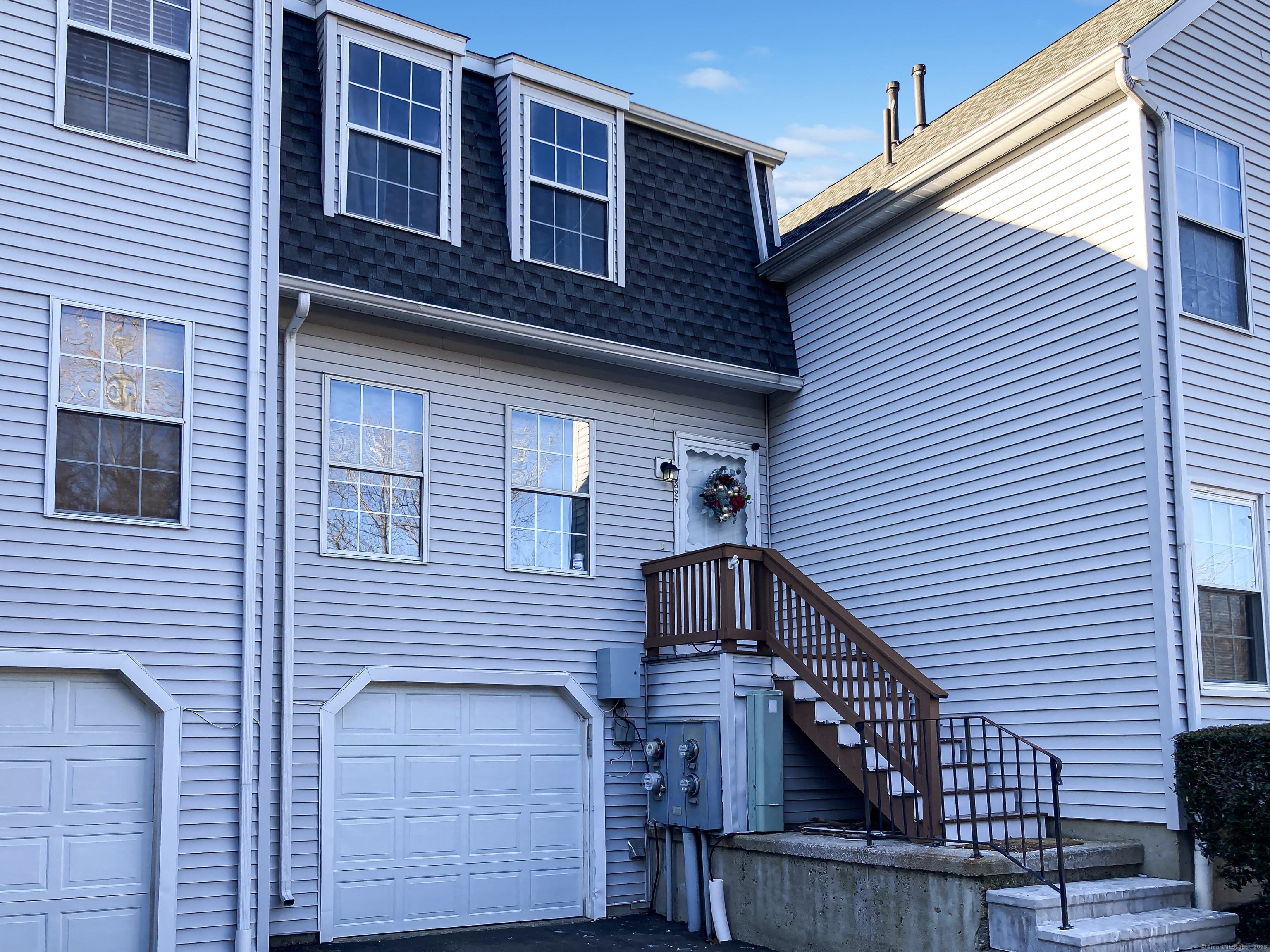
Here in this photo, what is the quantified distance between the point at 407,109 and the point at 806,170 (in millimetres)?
41780

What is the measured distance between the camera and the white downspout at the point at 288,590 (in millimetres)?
8250

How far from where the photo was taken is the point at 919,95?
12.7 m

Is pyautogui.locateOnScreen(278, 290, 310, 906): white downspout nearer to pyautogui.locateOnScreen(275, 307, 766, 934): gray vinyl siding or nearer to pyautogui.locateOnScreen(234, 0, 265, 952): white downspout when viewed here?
pyautogui.locateOnScreen(275, 307, 766, 934): gray vinyl siding

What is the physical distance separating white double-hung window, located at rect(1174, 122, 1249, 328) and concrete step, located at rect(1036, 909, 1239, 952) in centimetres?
410

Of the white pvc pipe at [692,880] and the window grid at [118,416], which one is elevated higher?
the window grid at [118,416]

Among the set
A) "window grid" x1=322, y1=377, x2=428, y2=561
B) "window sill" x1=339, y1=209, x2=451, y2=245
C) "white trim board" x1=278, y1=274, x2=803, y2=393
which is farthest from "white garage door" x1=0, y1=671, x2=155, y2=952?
"window sill" x1=339, y1=209, x2=451, y2=245

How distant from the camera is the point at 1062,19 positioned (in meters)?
12.9

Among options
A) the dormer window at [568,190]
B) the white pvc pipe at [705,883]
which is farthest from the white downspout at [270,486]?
the white pvc pipe at [705,883]

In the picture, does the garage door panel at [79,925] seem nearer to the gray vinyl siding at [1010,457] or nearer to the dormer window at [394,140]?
the dormer window at [394,140]

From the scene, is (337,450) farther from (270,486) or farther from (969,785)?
(969,785)

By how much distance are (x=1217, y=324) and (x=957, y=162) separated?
7.90ft

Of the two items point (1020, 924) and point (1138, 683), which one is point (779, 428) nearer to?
point (1138, 683)

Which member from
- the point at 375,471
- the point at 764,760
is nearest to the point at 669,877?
the point at 764,760

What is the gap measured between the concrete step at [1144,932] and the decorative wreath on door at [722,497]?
202 inches
